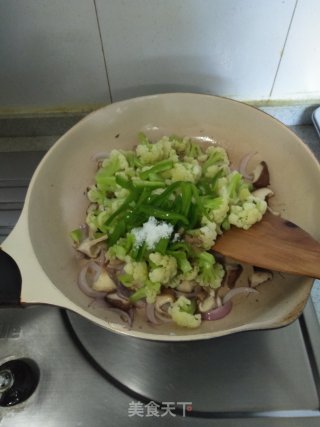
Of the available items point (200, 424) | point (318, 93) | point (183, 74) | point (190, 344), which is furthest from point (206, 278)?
point (318, 93)

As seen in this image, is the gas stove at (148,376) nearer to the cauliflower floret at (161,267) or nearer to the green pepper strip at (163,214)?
the cauliflower floret at (161,267)

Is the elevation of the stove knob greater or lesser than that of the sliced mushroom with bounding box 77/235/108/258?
lesser

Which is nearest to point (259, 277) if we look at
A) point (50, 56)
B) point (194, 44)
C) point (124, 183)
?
point (124, 183)

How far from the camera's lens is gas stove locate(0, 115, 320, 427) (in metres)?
0.74

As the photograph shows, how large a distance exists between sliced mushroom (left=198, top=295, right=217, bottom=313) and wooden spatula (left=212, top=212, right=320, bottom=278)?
11 cm

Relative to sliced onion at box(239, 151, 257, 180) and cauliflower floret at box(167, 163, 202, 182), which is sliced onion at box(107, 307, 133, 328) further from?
sliced onion at box(239, 151, 257, 180)

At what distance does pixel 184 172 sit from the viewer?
889 mm

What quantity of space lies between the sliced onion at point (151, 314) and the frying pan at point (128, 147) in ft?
0.06

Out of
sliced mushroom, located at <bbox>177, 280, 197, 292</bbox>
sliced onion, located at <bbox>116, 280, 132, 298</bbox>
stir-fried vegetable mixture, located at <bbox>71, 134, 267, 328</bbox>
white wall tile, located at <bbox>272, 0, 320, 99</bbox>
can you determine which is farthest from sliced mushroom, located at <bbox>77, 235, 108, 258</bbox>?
white wall tile, located at <bbox>272, 0, 320, 99</bbox>

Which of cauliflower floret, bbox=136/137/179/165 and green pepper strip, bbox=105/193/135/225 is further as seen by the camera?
cauliflower floret, bbox=136/137/179/165

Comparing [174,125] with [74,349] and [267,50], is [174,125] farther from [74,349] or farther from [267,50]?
[74,349]

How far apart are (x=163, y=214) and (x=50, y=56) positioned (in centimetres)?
56

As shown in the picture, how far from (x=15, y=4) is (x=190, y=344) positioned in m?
0.91

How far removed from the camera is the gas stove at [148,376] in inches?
29.2
